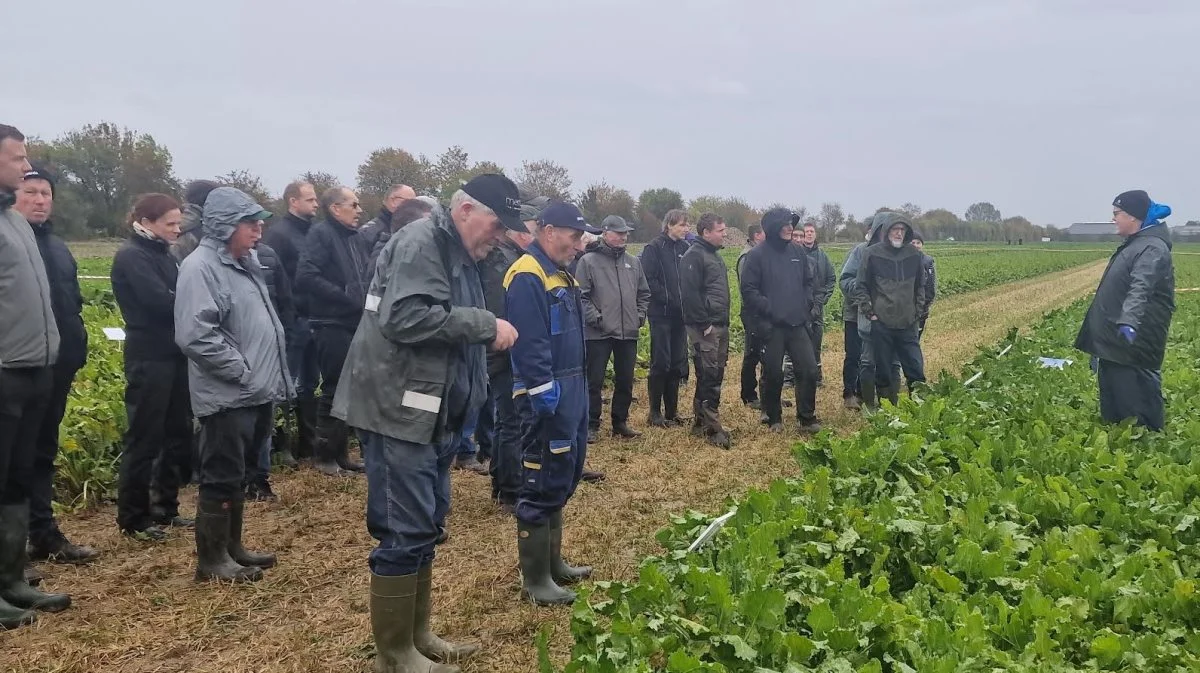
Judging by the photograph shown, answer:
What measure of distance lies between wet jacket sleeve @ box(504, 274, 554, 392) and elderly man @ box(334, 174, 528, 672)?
595mm

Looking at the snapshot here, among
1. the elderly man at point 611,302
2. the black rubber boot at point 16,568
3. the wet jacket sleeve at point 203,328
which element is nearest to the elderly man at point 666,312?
the elderly man at point 611,302

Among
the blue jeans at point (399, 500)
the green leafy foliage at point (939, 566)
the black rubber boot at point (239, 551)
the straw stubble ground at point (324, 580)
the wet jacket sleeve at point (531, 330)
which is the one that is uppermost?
the wet jacket sleeve at point (531, 330)

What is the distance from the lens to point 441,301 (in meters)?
3.58

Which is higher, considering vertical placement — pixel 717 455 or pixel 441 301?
pixel 441 301

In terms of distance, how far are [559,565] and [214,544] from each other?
192 cm

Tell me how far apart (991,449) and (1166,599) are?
182 cm

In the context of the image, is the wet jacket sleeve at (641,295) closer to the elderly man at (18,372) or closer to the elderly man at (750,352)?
the elderly man at (750,352)

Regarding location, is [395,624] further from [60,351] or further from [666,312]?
[666,312]

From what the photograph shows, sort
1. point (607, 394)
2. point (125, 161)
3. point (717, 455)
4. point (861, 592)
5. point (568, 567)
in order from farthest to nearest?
point (125, 161), point (607, 394), point (717, 455), point (568, 567), point (861, 592)

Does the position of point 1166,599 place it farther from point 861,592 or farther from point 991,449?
point 991,449

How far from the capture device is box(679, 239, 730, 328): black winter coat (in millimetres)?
8172

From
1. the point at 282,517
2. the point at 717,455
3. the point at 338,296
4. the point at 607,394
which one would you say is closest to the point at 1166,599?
the point at 717,455

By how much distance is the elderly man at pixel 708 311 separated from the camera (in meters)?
8.16

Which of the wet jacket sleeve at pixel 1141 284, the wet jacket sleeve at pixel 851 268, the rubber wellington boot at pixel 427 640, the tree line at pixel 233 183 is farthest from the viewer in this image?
the tree line at pixel 233 183
